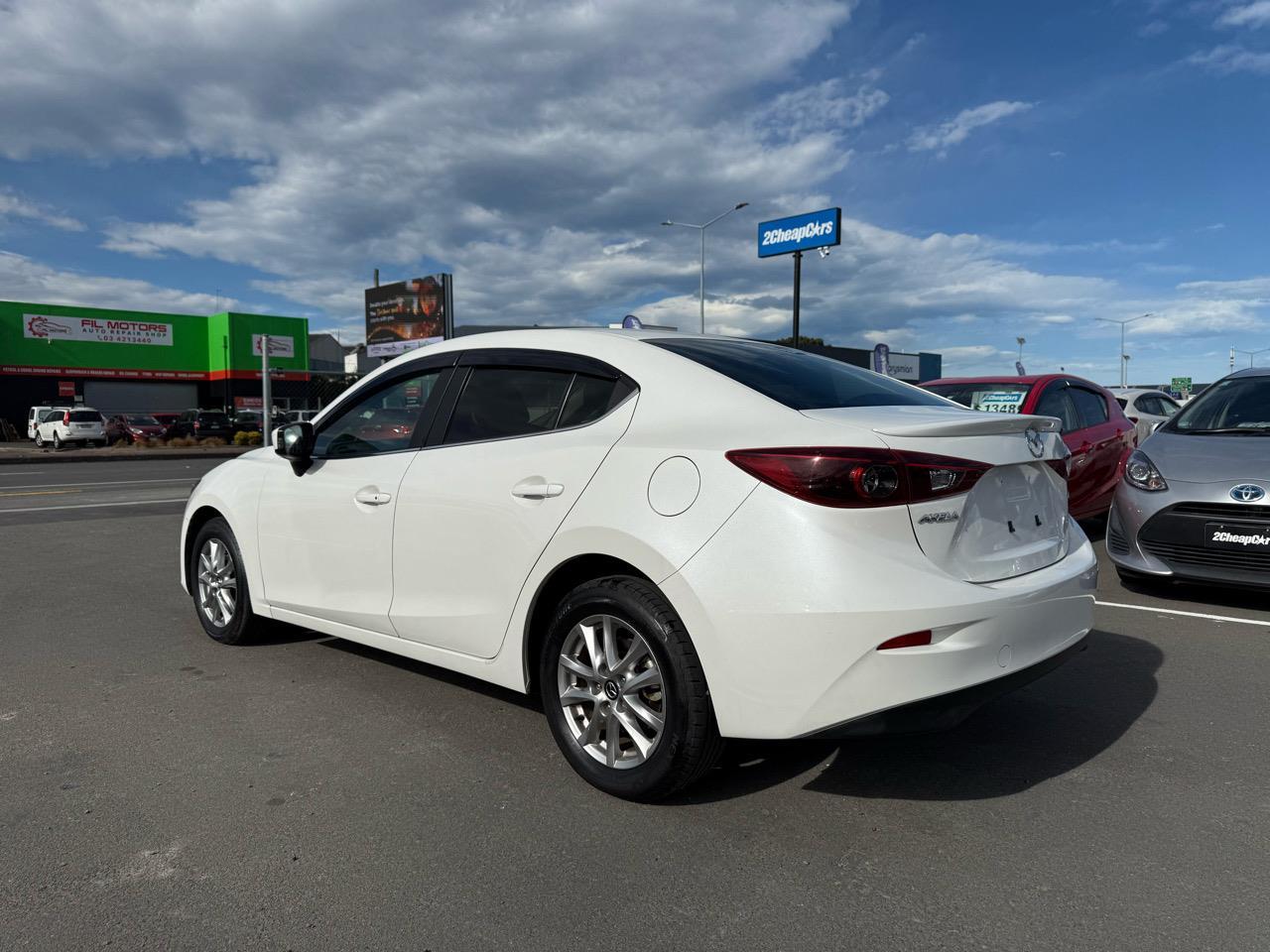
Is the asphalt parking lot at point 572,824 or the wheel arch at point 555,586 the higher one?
the wheel arch at point 555,586

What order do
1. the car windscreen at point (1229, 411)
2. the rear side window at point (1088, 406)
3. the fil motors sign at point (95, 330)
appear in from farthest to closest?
the fil motors sign at point (95, 330) < the rear side window at point (1088, 406) < the car windscreen at point (1229, 411)

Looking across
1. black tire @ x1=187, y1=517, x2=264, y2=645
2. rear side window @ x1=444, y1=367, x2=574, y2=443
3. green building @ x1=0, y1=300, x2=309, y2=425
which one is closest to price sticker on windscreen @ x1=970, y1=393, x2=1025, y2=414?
rear side window @ x1=444, y1=367, x2=574, y2=443

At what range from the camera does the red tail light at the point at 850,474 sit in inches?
107

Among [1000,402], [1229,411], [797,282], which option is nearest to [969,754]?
[1229,411]

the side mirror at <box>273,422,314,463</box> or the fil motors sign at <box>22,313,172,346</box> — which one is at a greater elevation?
the fil motors sign at <box>22,313,172,346</box>

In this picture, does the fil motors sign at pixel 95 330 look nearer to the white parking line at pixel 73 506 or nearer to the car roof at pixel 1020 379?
the white parking line at pixel 73 506

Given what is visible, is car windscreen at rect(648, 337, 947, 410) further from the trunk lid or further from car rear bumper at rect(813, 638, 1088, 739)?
car rear bumper at rect(813, 638, 1088, 739)

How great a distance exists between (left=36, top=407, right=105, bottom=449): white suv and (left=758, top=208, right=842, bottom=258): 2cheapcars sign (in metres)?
24.7

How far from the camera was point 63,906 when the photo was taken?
2.50m

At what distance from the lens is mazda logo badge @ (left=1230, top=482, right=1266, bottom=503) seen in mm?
5484

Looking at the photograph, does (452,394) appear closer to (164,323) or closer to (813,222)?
(813,222)

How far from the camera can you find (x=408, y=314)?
38.4 m

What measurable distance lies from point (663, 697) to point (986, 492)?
124 centimetres

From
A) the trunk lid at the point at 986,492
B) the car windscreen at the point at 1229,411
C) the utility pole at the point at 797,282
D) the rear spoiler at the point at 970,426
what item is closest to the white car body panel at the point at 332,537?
the trunk lid at the point at 986,492
